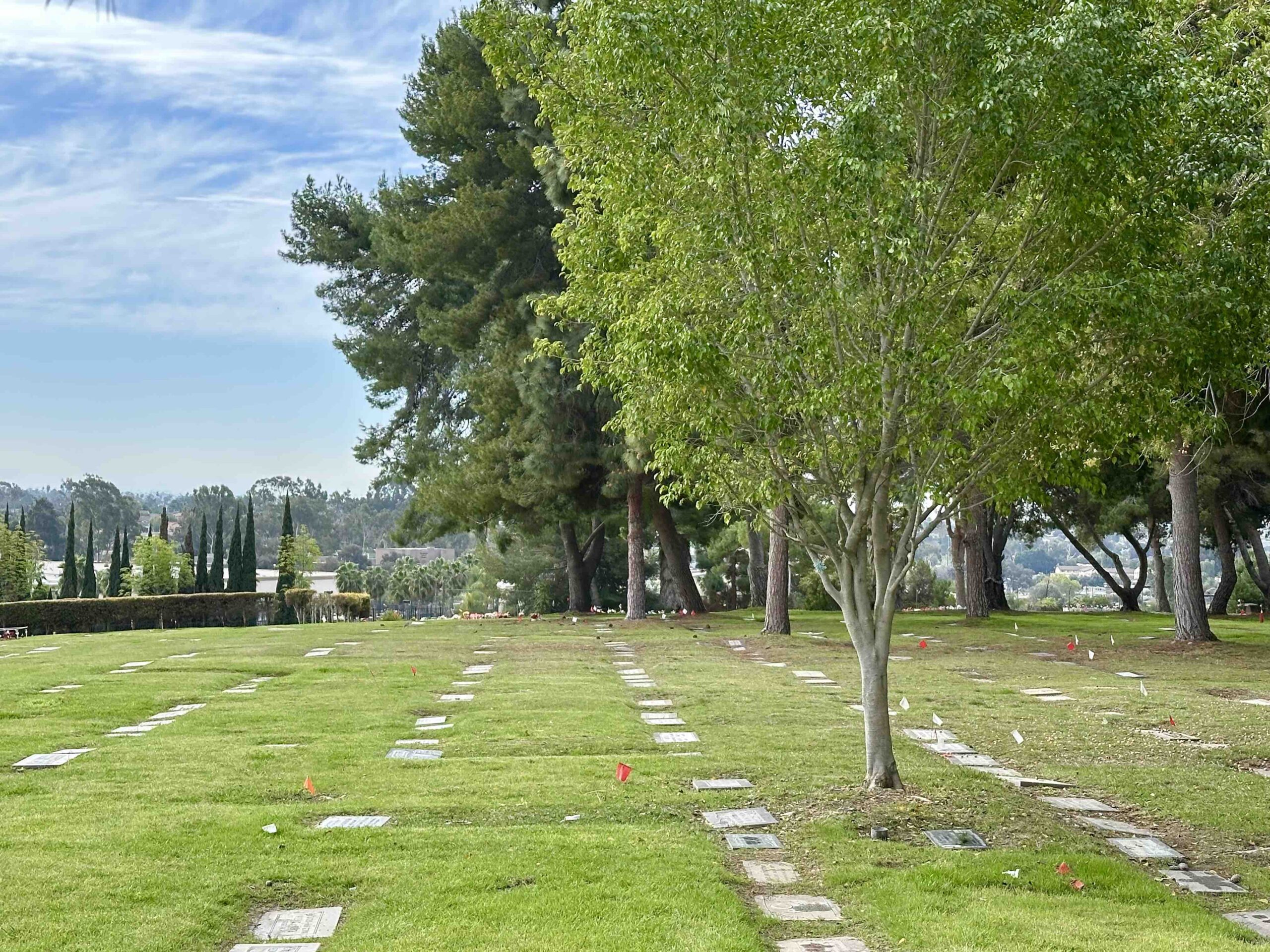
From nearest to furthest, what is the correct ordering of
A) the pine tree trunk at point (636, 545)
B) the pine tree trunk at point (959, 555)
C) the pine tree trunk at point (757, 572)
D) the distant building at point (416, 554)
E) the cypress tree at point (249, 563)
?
the pine tree trunk at point (636, 545) → the pine tree trunk at point (959, 555) → the pine tree trunk at point (757, 572) → the cypress tree at point (249, 563) → the distant building at point (416, 554)

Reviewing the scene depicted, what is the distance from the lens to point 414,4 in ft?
91.0

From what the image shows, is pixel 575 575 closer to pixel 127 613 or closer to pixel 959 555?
pixel 959 555

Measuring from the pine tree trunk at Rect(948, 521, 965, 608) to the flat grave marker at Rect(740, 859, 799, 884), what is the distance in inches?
801

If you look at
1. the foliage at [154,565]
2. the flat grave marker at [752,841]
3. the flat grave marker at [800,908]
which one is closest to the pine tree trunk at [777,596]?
the flat grave marker at [752,841]

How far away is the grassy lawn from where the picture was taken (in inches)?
209

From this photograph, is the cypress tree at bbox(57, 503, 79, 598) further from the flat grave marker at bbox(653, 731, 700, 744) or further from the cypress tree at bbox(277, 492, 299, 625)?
the flat grave marker at bbox(653, 731, 700, 744)

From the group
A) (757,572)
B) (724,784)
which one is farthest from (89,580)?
(724,784)

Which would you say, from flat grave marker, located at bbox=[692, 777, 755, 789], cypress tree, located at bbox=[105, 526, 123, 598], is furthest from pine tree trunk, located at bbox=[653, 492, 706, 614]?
cypress tree, located at bbox=[105, 526, 123, 598]

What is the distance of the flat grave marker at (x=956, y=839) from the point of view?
6.81 m

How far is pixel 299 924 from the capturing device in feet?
17.5

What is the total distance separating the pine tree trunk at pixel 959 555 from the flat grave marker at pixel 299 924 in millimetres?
22100

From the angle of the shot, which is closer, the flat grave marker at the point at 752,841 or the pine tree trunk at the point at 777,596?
the flat grave marker at the point at 752,841

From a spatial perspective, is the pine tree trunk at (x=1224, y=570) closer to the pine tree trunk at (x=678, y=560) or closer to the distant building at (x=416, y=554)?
the pine tree trunk at (x=678, y=560)

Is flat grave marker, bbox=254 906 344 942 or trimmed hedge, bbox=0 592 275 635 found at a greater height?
trimmed hedge, bbox=0 592 275 635
